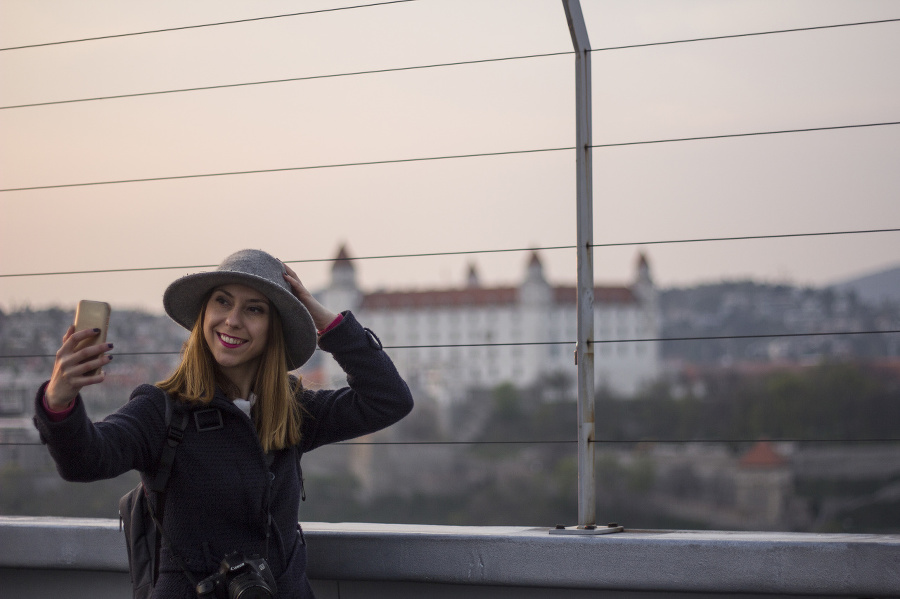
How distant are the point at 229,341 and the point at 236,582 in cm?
40

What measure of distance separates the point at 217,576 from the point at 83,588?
0.74m

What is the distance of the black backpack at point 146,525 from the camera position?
1727 mm

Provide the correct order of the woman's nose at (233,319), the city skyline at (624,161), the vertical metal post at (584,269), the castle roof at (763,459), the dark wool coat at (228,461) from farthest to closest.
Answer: the castle roof at (763,459) → the city skyline at (624,161) → the vertical metal post at (584,269) → the woman's nose at (233,319) → the dark wool coat at (228,461)

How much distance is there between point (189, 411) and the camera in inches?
69.4

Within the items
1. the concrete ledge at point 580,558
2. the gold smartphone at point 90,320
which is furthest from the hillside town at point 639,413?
the gold smartphone at point 90,320

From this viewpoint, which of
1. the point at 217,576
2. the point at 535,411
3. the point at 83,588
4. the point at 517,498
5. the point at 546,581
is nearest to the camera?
the point at 217,576

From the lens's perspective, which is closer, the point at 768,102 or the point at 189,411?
the point at 189,411

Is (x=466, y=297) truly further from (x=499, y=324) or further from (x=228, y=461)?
(x=228, y=461)

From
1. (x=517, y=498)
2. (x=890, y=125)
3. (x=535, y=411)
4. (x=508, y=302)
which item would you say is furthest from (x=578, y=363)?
(x=508, y=302)

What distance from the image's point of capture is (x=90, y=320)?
151 centimetres

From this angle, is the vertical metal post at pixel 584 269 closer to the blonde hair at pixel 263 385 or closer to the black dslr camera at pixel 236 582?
the blonde hair at pixel 263 385

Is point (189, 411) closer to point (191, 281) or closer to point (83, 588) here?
point (191, 281)

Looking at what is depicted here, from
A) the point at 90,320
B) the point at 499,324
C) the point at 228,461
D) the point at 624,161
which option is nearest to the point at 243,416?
the point at 228,461

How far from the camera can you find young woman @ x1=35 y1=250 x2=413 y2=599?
1722mm
